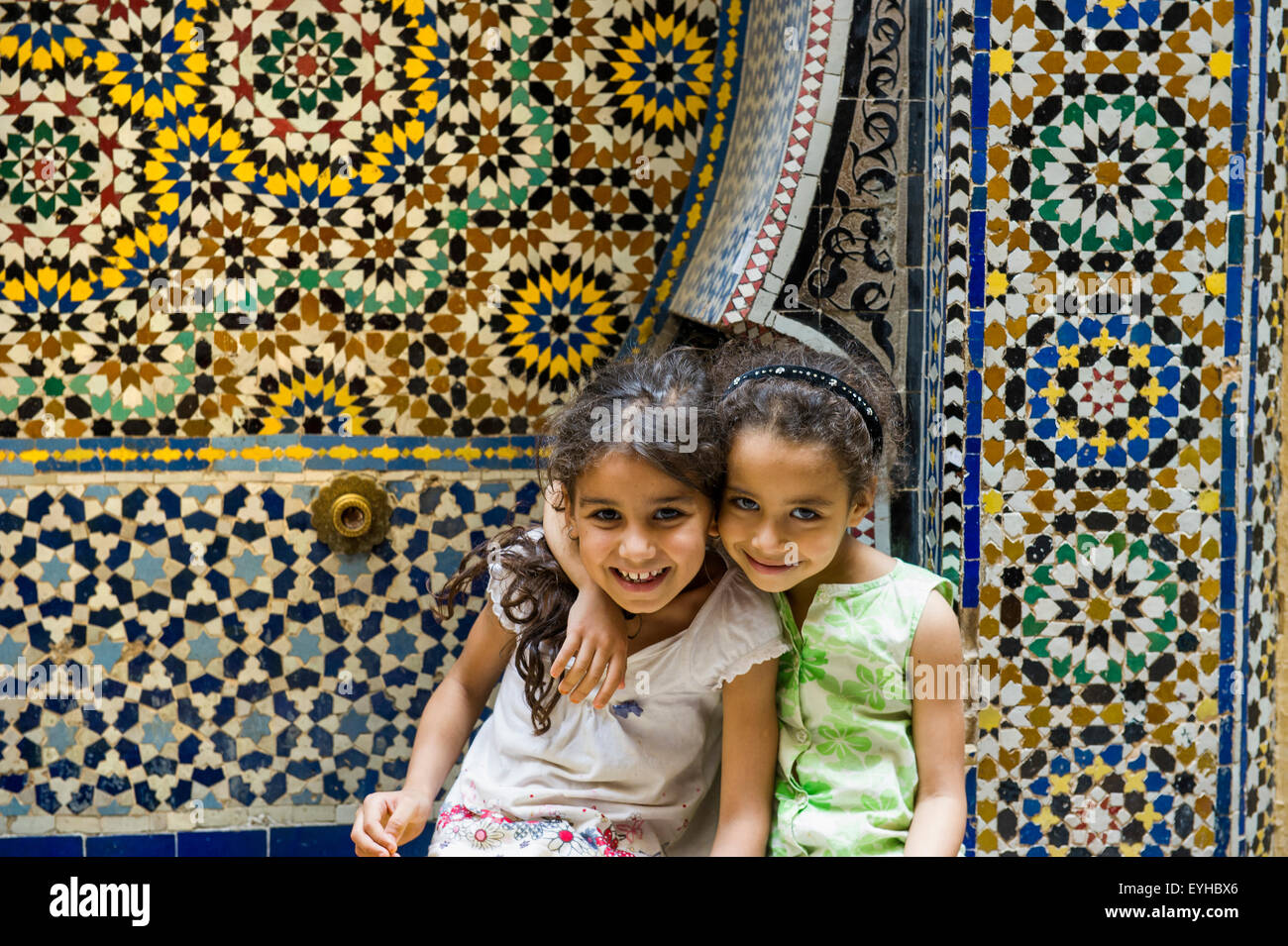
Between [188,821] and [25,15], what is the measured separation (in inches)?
51.7

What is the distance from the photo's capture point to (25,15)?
1799mm

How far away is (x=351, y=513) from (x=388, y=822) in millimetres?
644

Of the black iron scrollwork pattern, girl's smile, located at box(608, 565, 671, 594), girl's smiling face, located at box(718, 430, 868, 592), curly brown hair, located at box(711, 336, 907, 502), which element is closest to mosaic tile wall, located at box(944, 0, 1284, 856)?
the black iron scrollwork pattern

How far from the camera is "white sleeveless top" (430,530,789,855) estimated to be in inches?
54.9

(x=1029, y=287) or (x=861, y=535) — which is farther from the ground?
(x=1029, y=287)

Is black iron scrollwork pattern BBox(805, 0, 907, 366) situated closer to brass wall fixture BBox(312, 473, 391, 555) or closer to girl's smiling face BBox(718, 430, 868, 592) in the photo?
girl's smiling face BBox(718, 430, 868, 592)

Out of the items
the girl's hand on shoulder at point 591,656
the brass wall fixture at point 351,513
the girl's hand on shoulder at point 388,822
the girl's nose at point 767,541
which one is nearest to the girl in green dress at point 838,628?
the girl's nose at point 767,541

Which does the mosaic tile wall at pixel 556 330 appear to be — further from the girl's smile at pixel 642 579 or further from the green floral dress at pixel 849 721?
the girl's smile at pixel 642 579

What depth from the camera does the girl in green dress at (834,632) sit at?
130 centimetres

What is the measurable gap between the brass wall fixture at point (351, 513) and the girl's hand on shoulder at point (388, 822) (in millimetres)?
573

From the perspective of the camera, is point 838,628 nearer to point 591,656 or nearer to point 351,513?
point 591,656

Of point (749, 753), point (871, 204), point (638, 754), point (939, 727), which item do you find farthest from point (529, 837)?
point (871, 204)
